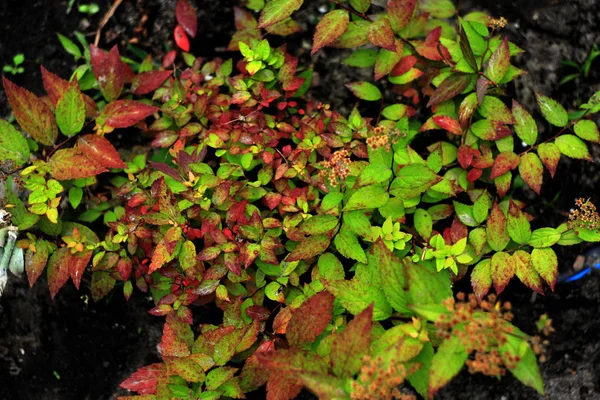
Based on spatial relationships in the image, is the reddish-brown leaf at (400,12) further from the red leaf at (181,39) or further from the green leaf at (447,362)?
the green leaf at (447,362)

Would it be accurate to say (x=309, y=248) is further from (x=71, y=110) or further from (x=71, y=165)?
(x=71, y=110)

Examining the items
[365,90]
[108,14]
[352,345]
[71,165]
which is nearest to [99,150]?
[71,165]

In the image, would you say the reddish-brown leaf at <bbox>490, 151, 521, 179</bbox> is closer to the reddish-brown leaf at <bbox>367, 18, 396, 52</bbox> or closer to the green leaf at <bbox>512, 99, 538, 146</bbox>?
the green leaf at <bbox>512, 99, 538, 146</bbox>

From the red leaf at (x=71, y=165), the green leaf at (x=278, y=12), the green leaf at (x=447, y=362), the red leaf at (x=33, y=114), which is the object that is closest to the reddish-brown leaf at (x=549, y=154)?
the green leaf at (x=447, y=362)

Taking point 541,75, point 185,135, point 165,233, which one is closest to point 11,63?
point 185,135

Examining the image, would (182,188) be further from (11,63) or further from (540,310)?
(540,310)
